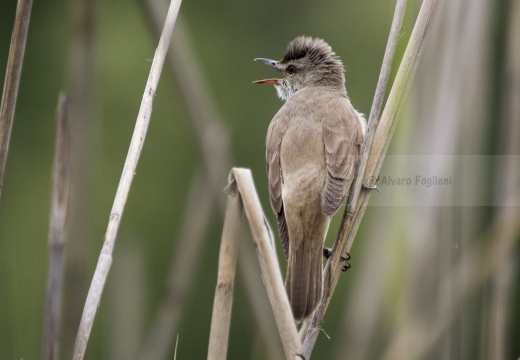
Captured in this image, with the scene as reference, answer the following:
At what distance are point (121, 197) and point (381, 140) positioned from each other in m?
0.92

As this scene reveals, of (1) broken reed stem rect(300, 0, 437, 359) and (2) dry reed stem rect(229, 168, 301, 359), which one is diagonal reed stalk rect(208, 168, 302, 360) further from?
(1) broken reed stem rect(300, 0, 437, 359)

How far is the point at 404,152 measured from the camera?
306cm

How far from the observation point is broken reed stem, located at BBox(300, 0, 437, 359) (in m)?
2.54

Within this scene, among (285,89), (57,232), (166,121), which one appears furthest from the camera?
(166,121)

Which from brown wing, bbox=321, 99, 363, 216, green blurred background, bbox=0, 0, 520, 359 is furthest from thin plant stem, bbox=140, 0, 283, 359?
green blurred background, bbox=0, 0, 520, 359

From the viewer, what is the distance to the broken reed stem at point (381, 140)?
2.54 metres

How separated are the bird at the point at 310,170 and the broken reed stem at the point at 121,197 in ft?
2.36

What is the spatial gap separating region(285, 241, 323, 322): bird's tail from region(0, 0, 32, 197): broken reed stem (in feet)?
3.39

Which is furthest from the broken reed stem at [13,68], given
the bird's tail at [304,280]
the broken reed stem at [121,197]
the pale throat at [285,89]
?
the pale throat at [285,89]

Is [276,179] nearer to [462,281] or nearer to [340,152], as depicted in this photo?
[340,152]

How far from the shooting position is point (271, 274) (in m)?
2.14

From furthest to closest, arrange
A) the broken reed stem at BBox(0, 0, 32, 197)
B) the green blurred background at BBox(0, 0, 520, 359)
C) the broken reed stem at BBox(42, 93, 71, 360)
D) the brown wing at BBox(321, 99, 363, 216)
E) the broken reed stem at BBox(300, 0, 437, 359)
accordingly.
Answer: the green blurred background at BBox(0, 0, 520, 359) < the brown wing at BBox(321, 99, 363, 216) < the broken reed stem at BBox(300, 0, 437, 359) < the broken reed stem at BBox(0, 0, 32, 197) < the broken reed stem at BBox(42, 93, 71, 360)

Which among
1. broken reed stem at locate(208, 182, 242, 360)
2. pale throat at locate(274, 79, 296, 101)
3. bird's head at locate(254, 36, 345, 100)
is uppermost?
bird's head at locate(254, 36, 345, 100)

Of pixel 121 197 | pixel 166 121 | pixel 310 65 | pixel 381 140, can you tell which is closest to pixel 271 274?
pixel 121 197
